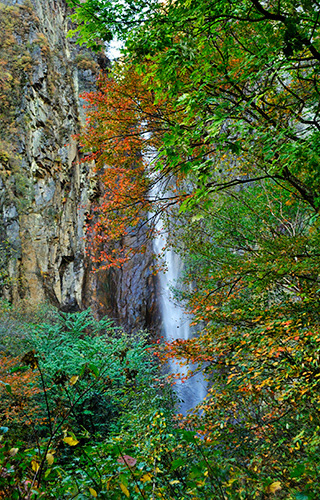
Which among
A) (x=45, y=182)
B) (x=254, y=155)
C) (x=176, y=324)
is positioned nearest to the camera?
(x=254, y=155)

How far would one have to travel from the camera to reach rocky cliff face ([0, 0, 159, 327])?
1341cm

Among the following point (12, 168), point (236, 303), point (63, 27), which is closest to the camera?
point (236, 303)

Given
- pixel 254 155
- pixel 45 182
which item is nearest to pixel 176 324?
pixel 45 182

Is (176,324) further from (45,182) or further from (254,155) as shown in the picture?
(254,155)

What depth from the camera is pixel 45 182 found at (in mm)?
15789

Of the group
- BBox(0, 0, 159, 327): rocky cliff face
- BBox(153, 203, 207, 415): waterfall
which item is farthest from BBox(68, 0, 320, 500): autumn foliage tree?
BBox(153, 203, 207, 415): waterfall

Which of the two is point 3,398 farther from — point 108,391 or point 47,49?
point 47,49

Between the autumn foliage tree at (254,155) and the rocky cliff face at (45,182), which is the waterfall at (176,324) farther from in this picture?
the autumn foliage tree at (254,155)

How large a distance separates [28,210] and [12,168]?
6.53 ft

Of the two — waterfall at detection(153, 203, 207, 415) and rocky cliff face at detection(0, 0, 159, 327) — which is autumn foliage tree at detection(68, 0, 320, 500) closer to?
rocky cliff face at detection(0, 0, 159, 327)

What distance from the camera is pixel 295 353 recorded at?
3.86 m

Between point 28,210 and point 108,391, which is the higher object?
point 28,210

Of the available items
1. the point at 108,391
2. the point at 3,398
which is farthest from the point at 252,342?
the point at 3,398

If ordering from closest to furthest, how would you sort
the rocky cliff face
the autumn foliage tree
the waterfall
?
1. the autumn foliage tree
2. the rocky cliff face
3. the waterfall
